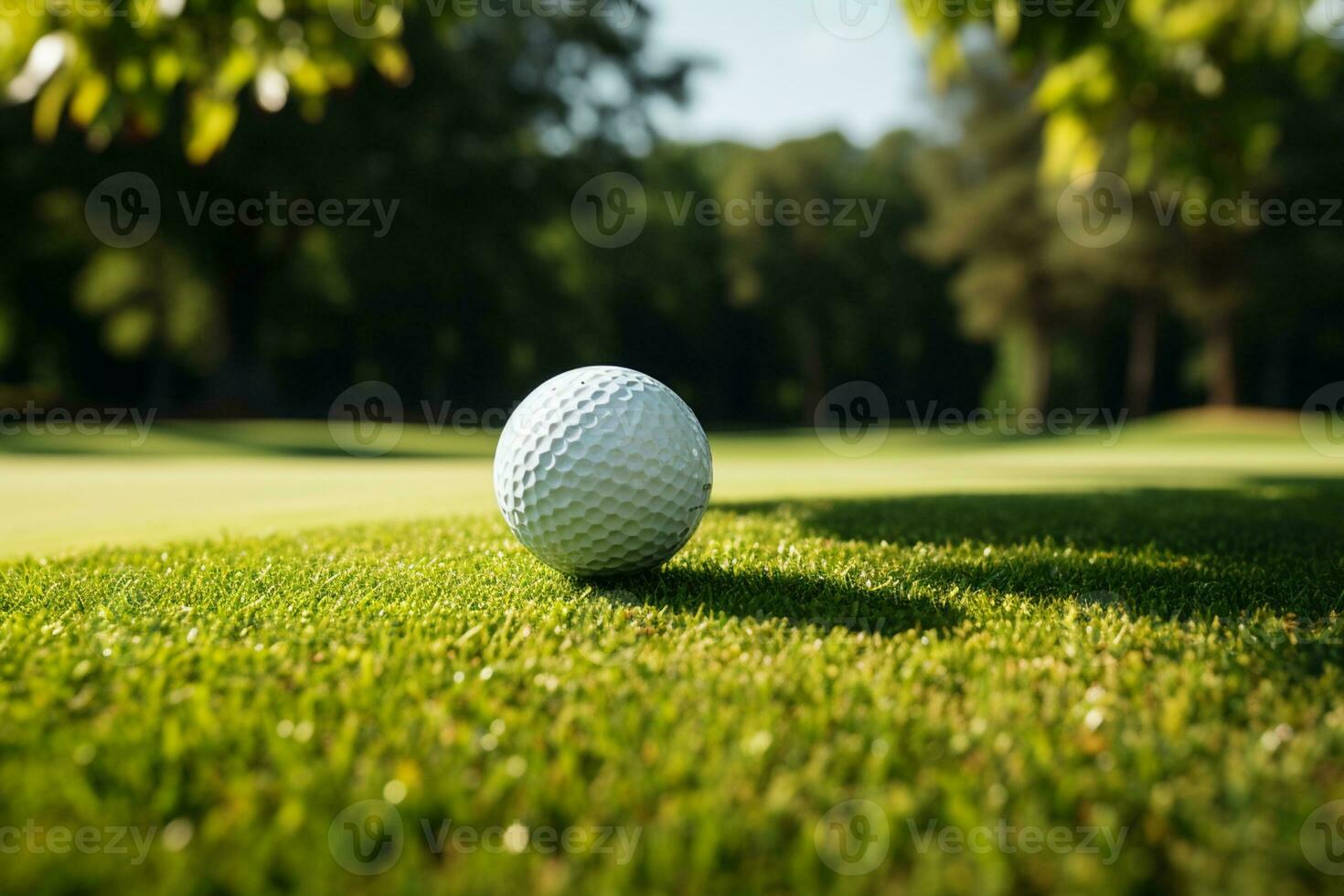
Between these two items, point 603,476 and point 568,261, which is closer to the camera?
point 603,476

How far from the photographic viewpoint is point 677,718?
2320mm

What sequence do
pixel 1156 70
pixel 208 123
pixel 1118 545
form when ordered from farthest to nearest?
pixel 1156 70, pixel 208 123, pixel 1118 545

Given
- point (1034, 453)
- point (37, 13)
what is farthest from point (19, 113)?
point (1034, 453)

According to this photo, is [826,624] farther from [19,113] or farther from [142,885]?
[19,113]

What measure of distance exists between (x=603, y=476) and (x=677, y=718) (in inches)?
69.6

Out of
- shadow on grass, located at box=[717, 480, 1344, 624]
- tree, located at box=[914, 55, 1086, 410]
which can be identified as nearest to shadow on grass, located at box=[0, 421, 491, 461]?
shadow on grass, located at box=[717, 480, 1344, 624]

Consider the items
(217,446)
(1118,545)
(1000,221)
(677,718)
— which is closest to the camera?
(677,718)

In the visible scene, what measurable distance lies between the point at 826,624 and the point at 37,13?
18.2 feet

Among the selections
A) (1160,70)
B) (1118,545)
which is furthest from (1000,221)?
(1118,545)

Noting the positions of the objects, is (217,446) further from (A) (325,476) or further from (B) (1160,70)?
(B) (1160,70)

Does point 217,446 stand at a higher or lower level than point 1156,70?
lower

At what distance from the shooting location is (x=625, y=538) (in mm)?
3939

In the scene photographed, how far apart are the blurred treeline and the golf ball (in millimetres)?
2677

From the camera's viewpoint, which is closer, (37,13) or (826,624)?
(826,624)
